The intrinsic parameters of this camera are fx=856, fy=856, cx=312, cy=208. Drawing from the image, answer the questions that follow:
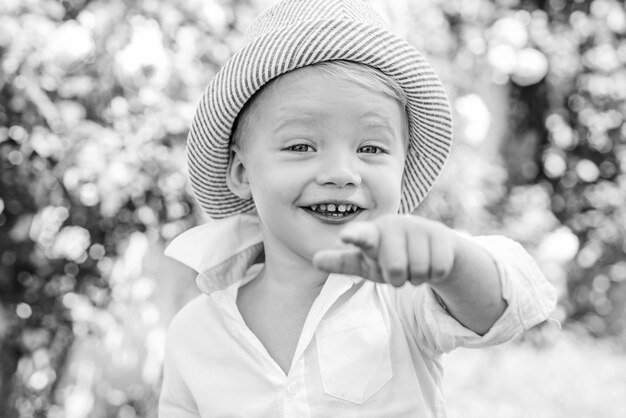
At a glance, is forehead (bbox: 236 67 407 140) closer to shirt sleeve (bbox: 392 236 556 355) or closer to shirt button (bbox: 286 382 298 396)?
shirt sleeve (bbox: 392 236 556 355)

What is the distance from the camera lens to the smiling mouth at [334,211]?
58.2 inches

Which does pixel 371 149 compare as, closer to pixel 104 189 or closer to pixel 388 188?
pixel 388 188

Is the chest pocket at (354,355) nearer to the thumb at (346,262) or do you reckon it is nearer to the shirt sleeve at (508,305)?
the shirt sleeve at (508,305)

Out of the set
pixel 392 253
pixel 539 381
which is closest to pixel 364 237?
pixel 392 253

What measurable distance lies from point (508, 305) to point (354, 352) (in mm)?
306

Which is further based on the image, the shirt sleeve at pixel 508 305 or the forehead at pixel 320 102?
the forehead at pixel 320 102

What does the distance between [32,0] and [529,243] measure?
2471 mm

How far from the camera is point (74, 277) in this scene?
2.70 metres

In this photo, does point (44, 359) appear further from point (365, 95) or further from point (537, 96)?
point (537, 96)

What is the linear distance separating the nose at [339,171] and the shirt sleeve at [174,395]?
0.51 metres

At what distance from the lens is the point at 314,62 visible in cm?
148

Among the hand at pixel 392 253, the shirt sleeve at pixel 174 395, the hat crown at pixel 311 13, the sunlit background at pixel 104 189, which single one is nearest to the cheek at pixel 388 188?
the hat crown at pixel 311 13

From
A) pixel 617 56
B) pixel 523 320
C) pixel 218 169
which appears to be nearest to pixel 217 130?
pixel 218 169

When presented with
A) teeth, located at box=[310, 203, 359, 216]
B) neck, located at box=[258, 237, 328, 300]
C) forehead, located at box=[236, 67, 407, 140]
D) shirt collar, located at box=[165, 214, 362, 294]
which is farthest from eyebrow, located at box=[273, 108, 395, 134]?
shirt collar, located at box=[165, 214, 362, 294]
